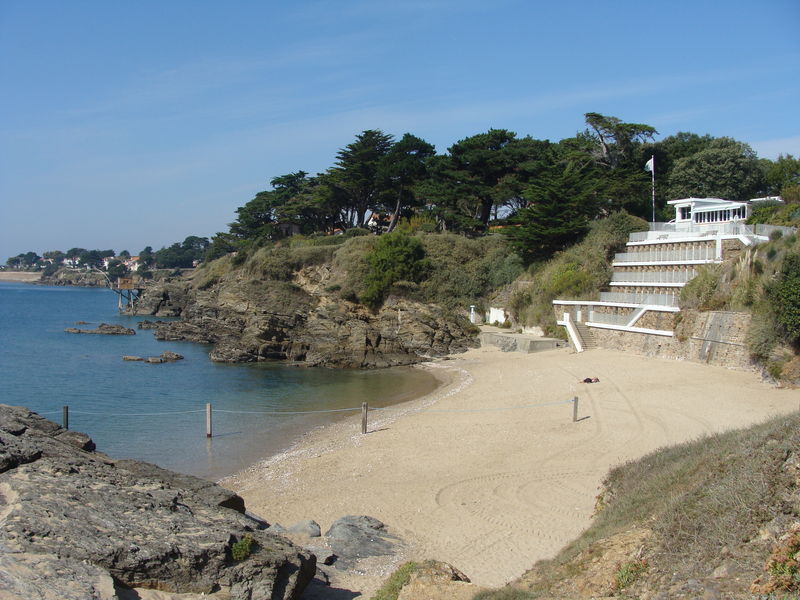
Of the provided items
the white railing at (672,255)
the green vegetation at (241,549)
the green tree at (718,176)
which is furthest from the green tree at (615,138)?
the green vegetation at (241,549)

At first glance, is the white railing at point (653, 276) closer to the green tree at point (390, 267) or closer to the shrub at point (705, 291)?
the shrub at point (705, 291)

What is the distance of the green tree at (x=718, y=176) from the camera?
41625 millimetres

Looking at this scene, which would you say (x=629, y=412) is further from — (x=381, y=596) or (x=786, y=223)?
(x=786, y=223)

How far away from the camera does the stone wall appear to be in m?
20.7

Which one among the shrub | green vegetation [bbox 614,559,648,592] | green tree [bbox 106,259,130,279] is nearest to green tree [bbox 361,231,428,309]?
the shrub

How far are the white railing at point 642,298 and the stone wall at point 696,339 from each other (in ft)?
2.27

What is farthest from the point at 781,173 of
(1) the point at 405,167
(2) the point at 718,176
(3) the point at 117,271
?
(3) the point at 117,271

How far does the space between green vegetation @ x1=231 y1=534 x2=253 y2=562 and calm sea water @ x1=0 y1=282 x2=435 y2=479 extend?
364 inches

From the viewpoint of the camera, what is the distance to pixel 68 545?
513cm

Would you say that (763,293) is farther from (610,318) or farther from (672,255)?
(610,318)

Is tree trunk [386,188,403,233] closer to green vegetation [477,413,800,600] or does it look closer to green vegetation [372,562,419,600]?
green vegetation [477,413,800,600]

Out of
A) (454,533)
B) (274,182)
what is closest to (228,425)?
(454,533)

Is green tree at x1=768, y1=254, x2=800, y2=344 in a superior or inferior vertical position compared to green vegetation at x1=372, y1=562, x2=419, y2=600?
superior

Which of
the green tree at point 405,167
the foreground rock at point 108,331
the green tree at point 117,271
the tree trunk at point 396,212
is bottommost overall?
the foreground rock at point 108,331
